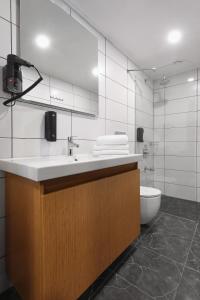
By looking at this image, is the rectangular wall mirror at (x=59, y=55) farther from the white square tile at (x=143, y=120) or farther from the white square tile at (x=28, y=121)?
the white square tile at (x=143, y=120)

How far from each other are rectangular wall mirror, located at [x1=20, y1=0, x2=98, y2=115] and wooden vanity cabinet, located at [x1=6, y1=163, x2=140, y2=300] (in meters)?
0.71

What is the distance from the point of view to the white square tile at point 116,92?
1890mm

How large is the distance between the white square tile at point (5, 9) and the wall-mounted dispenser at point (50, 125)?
0.64m

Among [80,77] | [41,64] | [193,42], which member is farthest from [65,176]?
[193,42]

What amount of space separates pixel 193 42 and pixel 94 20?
120cm

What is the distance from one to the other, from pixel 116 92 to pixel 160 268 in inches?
71.4

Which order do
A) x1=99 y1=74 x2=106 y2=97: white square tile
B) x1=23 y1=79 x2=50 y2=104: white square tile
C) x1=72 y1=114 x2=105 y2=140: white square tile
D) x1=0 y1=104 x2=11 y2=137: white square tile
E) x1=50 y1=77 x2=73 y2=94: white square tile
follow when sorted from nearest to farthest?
x1=0 y1=104 x2=11 y2=137: white square tile → x1=23 y1=79 x2=50 y2=104: white square tile → x1=50 y1=77 x2=73 y2=94: white square tile → x1=72 y1=114 x2=105 y2=140: white square tile → x1=99 y1=74 x2=106 y2=97: white square tile

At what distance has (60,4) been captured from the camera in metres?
1.35

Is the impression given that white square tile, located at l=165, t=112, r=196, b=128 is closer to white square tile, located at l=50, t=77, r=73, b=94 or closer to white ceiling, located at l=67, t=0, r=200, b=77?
white ceiling, located at l=67, t=0, r=200, b=77

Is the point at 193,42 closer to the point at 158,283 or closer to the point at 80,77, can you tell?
the point at 80,77

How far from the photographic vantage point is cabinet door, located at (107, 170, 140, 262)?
110cm

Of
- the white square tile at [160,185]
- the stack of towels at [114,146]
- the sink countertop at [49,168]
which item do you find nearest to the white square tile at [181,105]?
the white square tile at [160,185]

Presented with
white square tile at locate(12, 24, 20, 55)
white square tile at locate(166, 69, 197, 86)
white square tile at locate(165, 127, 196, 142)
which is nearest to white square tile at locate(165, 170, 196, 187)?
white square tile at locate(165, 127, 196, 142)

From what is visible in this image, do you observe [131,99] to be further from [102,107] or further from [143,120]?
[102,107]
